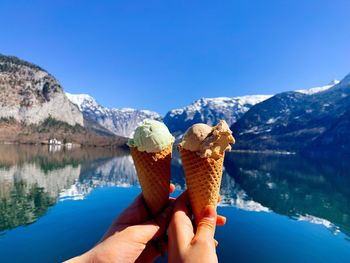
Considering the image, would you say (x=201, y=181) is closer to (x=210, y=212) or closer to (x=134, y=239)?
(x=210, y=212)

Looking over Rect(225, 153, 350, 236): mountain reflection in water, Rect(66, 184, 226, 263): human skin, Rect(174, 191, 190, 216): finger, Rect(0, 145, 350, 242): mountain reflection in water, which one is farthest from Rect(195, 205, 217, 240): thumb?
Rect(225, 153, 350, 236): mountain reflection in water

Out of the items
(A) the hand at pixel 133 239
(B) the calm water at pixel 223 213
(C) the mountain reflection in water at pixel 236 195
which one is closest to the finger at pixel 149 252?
(A) the hand at pixel 133 239

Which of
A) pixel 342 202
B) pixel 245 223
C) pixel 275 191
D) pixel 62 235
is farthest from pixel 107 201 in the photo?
pixel 342 202

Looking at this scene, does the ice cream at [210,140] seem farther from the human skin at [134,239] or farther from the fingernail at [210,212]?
the human skin at [134,239]

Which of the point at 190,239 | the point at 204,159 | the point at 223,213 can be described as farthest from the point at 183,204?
the point at 223,213

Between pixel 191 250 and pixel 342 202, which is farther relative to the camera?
pixel 342 202

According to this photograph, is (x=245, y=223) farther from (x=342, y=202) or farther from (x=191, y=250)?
(x=191, y=250)
